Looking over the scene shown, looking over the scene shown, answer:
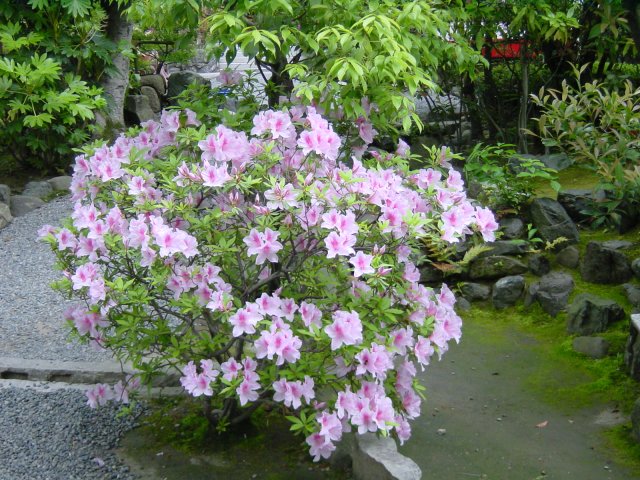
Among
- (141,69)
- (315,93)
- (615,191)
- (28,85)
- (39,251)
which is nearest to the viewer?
(315,93)

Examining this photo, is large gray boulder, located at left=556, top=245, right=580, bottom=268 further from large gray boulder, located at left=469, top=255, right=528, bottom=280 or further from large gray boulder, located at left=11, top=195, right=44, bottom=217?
large gray boulder, located at left=11, top=195, right=44, bottom=217

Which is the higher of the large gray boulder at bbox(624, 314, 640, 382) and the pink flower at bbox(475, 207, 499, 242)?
the pink flower at bbox(475, 207, 499, 242)

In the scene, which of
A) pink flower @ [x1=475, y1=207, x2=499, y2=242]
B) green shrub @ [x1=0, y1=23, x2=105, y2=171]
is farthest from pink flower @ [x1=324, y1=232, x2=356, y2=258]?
green shrub @ [x1=0, y1=23, x2=105, y2=171]

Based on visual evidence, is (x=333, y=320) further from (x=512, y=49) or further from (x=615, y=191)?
(x=512, y=49)

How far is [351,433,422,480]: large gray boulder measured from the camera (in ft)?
11.2

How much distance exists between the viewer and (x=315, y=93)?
415 cm

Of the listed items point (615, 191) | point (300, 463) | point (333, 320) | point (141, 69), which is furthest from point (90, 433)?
point (141, 69)

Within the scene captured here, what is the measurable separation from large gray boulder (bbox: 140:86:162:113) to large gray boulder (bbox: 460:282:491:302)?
6.47 metres

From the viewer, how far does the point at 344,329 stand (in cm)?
338

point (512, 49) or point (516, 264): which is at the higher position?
point (512, 49)

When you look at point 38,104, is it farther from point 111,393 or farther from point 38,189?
point 111,393

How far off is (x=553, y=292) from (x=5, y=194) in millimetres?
5252

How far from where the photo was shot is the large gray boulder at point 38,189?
8.70 m

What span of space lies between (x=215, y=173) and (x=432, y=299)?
1.11 meters
